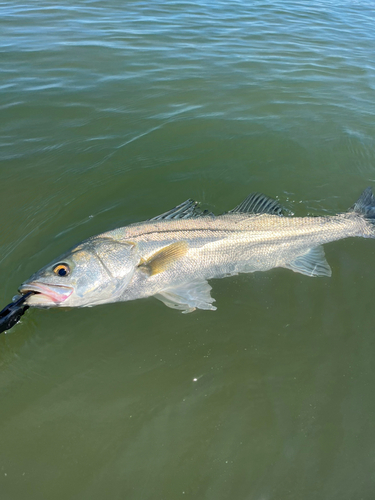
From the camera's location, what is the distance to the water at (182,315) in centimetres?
292

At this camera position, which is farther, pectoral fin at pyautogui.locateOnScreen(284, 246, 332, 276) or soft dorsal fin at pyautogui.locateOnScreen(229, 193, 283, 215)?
soft dorsal fin at pyautogui.locateOnScreen(229, 193, 283, 215)

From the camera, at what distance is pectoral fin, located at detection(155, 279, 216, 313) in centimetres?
393

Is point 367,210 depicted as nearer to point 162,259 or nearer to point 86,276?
point 162,259

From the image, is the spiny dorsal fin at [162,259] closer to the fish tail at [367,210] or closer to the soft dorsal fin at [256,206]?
the soft dorsal fin at [256,206]

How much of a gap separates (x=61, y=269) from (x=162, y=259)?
1122mm

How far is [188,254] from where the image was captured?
409 centimetres

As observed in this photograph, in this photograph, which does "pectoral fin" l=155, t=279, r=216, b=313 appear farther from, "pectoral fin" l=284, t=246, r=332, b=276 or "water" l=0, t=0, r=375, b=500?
"pectoral fin" l=284, t=246, r=332, b=276

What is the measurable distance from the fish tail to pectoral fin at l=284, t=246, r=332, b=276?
68 cm

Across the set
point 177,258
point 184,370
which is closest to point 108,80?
point 177,258

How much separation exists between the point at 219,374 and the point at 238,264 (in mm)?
1412

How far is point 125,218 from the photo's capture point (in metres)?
5.14

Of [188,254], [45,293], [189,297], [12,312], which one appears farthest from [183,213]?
[12,312]

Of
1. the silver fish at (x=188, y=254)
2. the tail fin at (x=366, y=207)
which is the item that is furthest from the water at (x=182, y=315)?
the tail fin at (x=366, y=207)

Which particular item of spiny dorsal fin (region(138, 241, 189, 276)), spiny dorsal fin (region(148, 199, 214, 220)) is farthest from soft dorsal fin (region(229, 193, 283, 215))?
spiny dorsal fin (region(138, 241, 189, 276))
